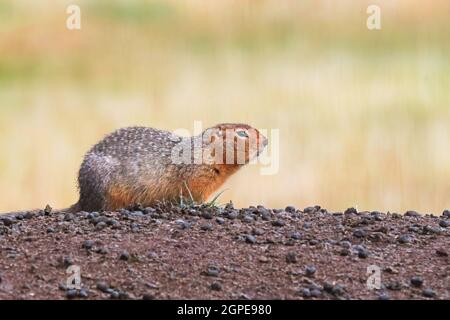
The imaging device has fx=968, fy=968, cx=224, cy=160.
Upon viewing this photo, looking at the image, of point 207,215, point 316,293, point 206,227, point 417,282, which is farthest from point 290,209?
point 316,293

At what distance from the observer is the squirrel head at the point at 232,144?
1148cm

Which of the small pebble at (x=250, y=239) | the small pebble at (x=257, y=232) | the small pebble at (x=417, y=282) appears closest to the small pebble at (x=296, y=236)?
the small pebble at (x=257, y=232)

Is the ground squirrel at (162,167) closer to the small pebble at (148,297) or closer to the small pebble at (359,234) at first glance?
the small pebble at (359,234)

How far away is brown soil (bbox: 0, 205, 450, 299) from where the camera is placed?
8.33m

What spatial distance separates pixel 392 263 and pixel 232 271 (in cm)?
161


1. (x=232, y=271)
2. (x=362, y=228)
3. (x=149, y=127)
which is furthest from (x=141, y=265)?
(x=149, y=127)

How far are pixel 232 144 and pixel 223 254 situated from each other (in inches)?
105

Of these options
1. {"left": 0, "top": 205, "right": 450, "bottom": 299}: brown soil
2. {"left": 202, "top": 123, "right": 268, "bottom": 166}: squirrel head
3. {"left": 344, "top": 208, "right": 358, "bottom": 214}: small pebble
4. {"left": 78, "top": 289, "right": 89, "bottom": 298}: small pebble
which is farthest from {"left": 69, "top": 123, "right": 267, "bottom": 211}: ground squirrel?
{"left": 78, "top": 289, "right": 89, "bottom": 298}: small pebble

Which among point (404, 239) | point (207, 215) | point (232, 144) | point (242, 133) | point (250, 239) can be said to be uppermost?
point (242, 133)

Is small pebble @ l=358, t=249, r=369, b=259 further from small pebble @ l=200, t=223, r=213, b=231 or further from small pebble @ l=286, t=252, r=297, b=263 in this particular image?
small pebble @ l=200, t=223, r=213, b=231

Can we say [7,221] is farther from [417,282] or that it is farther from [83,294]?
[417,282]

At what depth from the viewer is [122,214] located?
10500mm

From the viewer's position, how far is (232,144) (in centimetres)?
1155
